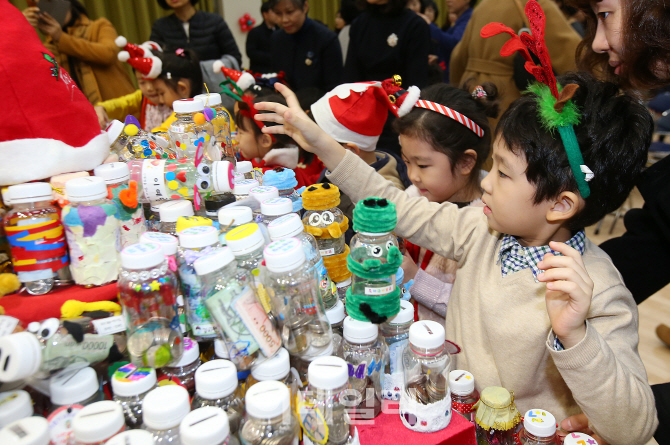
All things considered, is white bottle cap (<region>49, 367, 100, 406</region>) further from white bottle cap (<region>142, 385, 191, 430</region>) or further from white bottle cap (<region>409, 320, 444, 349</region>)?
white bottle cap (<region>409, 320, 444, 349</region>)

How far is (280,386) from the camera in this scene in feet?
2.35

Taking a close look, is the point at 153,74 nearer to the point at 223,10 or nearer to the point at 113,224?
the point at 113,224

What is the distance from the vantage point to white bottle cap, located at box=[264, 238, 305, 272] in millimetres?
750

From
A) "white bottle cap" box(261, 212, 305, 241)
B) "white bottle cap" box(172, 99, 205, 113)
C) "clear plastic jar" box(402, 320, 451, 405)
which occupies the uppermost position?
"white bottle cap" box(172, 99, 205, 113)

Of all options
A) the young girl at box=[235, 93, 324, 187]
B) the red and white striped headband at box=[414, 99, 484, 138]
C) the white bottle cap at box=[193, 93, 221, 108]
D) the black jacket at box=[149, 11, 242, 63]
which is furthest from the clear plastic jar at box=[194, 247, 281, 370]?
the black jacket at box=[149, 11, 242, 63]

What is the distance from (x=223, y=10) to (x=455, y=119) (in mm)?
4705

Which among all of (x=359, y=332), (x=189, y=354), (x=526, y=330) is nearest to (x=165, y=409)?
(x=189, y=354)

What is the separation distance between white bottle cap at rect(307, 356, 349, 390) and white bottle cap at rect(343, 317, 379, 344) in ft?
0.30

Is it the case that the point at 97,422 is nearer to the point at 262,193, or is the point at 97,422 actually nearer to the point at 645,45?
the point at 262,193

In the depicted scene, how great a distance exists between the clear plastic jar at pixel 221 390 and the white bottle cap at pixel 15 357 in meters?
0.23

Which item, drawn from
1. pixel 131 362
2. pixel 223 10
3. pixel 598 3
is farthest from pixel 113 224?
pixel 223 10

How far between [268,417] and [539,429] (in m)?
0.55

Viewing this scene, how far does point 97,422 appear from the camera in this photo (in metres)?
0.64

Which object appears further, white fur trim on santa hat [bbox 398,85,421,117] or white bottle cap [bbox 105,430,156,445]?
white fur trim on santa hat [bbox 398,85,421,117]
